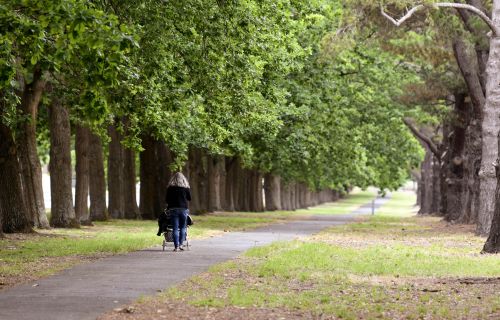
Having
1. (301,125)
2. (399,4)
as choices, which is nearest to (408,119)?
(301,125)

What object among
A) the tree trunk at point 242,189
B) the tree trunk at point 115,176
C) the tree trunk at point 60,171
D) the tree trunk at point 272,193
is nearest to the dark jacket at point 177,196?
the tree trunk at point 60,171

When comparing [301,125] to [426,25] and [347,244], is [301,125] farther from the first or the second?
[347,244]

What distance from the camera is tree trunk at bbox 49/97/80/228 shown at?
32969 millimetres

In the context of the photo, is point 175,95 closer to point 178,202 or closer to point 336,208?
point 178,202

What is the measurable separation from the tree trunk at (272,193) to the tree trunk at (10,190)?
152ft

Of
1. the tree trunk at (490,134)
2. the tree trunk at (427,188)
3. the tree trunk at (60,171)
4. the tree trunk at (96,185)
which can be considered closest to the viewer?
the tree trunk at (490,134)

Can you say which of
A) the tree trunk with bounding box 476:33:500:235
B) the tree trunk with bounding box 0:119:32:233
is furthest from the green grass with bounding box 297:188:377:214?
the tree trunk with bounding box 0:119:32:233

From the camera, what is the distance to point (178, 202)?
23609 millimetres

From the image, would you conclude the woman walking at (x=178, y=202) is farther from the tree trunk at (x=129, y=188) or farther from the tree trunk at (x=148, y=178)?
the tree trunk at (x=148, y=178)

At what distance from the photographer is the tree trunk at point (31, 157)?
30.4 metres

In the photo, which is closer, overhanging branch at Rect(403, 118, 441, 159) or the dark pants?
the dark pants

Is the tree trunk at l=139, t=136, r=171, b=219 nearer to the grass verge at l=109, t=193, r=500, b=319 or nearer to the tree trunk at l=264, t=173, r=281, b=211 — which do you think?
the grass verge at l=109, t=193, r=500, b=319

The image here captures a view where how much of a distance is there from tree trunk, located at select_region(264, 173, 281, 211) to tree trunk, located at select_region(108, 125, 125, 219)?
3260 centimetres

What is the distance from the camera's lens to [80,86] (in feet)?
83.0
